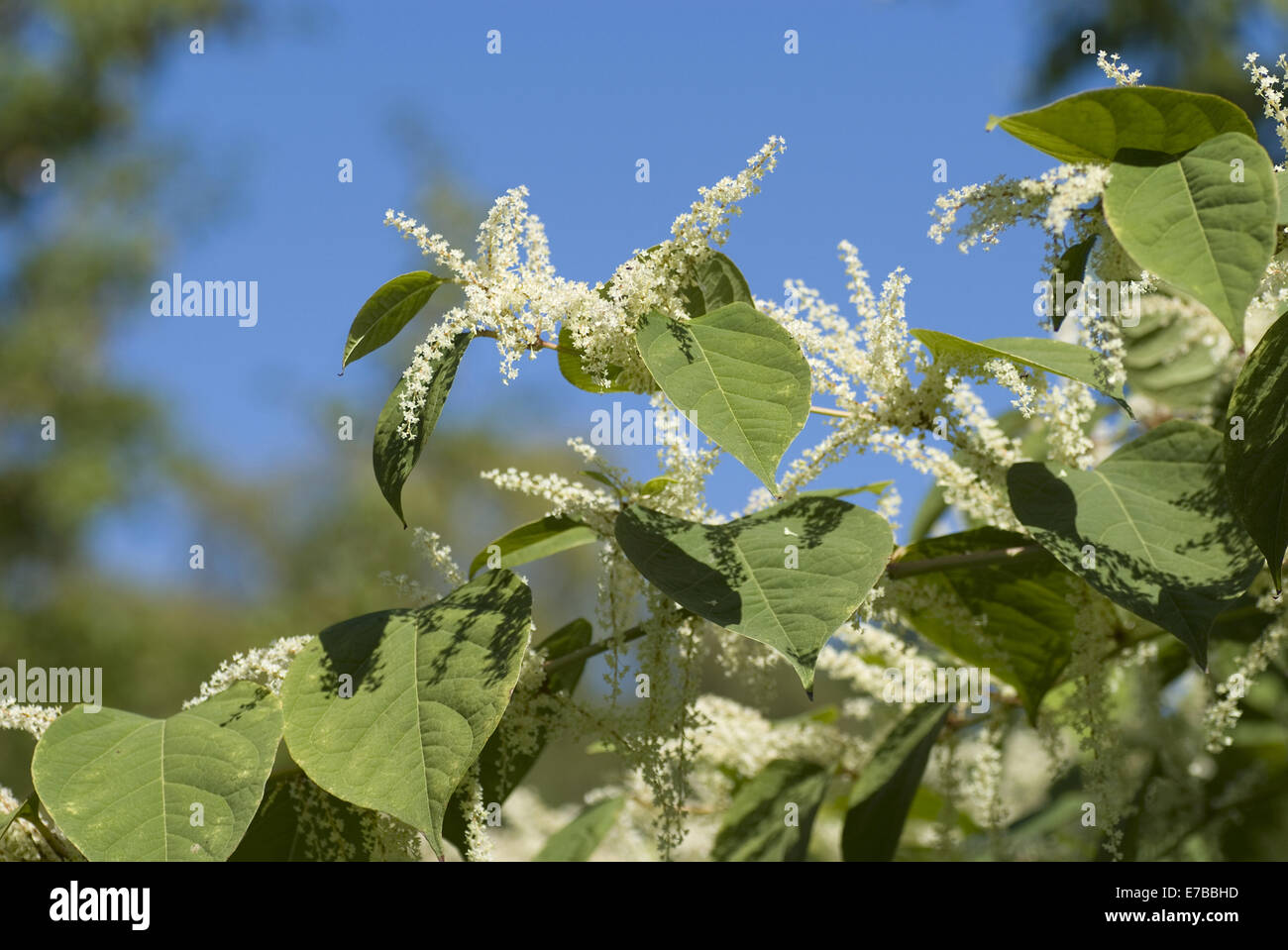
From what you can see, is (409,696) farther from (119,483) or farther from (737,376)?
(119,483)

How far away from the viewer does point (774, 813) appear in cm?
152

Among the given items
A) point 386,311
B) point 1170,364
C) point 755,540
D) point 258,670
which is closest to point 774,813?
point 755,540

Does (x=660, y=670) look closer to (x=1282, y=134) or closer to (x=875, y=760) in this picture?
(x=875, y=760)

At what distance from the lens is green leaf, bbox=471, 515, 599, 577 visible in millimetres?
1180

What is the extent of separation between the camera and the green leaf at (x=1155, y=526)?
2.97 feet

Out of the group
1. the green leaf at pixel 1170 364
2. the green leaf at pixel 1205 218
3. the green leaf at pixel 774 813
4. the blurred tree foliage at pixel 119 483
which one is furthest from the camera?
the blurred tree foliage at pixel 119 483

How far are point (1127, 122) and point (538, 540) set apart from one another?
2.37 ft

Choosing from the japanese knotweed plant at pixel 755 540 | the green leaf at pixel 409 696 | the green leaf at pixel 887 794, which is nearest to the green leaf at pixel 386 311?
the japanese knotweed plant at pixel 755 540

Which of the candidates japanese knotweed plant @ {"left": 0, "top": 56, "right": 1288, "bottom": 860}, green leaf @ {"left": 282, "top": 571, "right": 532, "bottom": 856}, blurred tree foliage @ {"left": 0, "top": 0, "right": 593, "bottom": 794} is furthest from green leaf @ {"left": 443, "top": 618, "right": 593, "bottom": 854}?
blurred tree foliage @ {"left": 0, "top": 0, "right": 593, "bottom": 794}

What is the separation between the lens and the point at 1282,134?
93 cm

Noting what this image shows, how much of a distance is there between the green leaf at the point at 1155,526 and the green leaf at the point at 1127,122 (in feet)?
1.06

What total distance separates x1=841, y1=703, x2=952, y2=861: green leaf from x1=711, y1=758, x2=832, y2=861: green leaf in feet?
0.30

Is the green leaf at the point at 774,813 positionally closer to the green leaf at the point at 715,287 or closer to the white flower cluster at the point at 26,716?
Result: the green leaf at the point at 715,287
